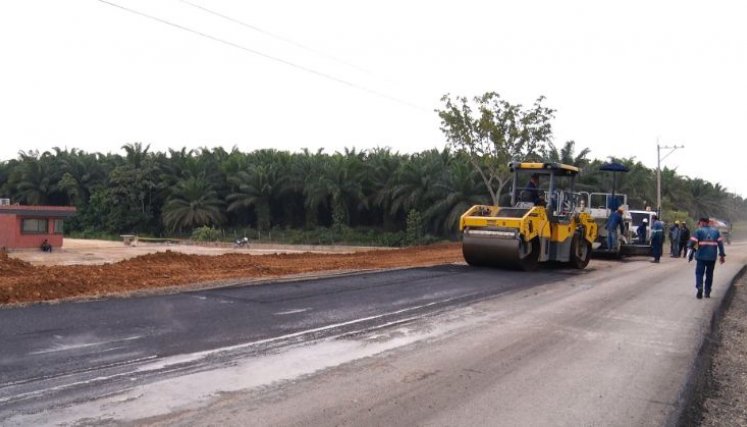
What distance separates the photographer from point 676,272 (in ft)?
59.6

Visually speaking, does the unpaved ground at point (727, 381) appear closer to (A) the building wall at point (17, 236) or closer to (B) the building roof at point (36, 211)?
(B) the building roof at point (36, 211)

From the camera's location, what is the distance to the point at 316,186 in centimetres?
4984

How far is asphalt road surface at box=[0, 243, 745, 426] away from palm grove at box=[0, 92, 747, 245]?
21.7m

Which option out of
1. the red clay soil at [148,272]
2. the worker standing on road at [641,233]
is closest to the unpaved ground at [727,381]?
the red clay soil at [148,272]

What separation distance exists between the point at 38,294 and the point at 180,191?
4881cm

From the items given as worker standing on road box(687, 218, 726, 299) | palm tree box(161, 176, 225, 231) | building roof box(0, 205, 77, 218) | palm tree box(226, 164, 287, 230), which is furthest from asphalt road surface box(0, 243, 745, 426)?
palm tree box(161, 176, 225, 231)

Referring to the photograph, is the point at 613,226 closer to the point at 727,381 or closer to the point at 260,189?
the point at 727,381

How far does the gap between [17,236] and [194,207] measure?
753 inches

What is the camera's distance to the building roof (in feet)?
117

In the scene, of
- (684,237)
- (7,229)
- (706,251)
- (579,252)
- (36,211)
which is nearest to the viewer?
(706,251)

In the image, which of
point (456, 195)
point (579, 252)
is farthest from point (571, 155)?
point (579, 252)

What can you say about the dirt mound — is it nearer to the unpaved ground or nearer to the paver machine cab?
the paver machine cab

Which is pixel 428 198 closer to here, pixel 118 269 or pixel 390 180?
pixel 390 180

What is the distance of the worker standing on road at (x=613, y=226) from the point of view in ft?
69.0
